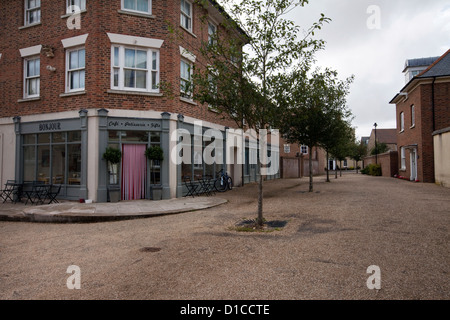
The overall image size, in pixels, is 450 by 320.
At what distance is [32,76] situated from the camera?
13383mm

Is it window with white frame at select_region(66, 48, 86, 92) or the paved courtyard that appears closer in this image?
the paved courtyard

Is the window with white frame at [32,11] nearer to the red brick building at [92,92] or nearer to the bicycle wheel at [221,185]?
the red brick building at [92,92]

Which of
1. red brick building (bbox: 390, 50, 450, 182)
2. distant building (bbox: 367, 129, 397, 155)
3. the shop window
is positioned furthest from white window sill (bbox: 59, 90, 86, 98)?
distant building (bbox: 367, 129, 397, 155)

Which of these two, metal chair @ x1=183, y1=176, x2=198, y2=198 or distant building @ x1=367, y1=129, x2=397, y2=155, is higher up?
distant building @ x1=367, y1=129, x2=397, y2=155

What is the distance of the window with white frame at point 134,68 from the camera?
1192 centimetres

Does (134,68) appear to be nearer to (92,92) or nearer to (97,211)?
(92,92)

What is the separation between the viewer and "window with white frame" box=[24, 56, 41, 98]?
13.3 metres

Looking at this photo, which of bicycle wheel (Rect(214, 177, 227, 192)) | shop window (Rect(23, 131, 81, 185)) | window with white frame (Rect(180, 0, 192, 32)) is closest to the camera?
shop window (Rect(23, 131, 81, 185))

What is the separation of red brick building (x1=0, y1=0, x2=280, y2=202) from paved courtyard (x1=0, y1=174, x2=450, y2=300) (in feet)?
13.5

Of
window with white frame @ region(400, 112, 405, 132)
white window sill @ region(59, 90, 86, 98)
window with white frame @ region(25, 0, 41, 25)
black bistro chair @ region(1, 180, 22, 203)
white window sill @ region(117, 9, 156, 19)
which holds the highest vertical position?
window with white frame @ region(25, 0, 41, 25)

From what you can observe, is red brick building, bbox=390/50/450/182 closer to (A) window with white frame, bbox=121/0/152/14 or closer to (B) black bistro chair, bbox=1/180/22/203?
(A) window with white frame, bbox=121/0/152/14

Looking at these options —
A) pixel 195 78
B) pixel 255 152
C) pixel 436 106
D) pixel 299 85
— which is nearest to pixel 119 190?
pixel 195 78

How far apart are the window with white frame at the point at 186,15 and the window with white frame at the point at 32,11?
245 inches
